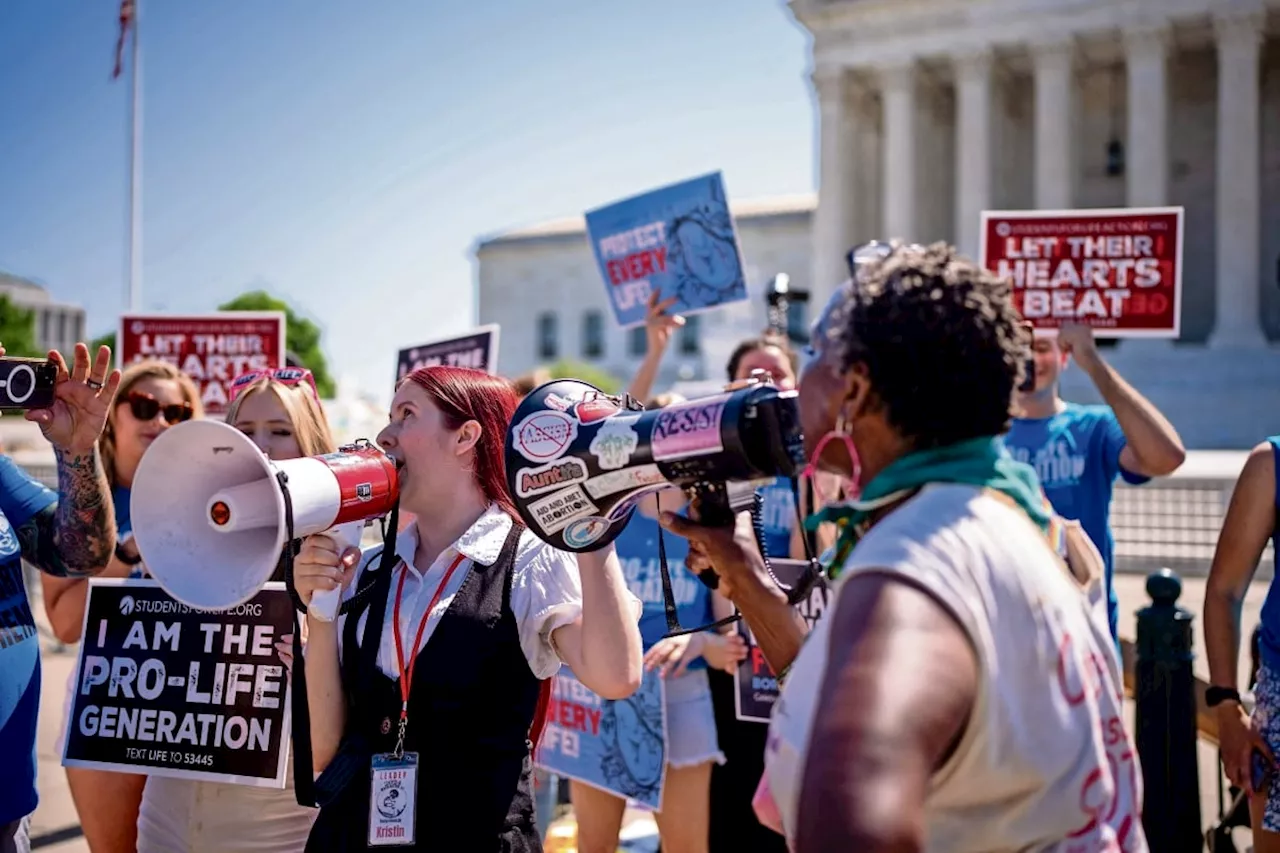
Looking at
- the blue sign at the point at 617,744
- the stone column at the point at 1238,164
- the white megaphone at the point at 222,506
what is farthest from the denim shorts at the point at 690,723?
the stone column at the point at 1238,164

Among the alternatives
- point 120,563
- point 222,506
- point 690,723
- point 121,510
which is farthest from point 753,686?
point 222,506

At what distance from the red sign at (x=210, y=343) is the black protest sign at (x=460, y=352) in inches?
36.7

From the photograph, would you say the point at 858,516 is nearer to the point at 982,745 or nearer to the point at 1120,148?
the point at 982,745

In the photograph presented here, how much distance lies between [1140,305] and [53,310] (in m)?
78.6

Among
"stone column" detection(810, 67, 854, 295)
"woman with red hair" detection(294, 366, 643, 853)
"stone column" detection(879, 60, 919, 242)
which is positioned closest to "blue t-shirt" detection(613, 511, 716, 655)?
"woman with red hair" detection(294, 366, 643, 853)

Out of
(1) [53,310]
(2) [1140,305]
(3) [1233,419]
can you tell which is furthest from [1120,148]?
(1) [53,310]

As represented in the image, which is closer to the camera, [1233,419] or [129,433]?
[129,433]

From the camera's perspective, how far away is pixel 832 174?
146 feet

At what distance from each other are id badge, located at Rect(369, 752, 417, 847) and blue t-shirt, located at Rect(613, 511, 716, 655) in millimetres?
1873

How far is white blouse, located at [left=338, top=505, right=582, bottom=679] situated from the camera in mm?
2756

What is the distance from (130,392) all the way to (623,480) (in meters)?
3.17

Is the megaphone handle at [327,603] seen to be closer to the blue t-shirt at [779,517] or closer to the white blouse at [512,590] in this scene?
the white blouse at [512,590]

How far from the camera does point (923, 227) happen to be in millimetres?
45219

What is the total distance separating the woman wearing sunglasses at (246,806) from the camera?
131 inches
